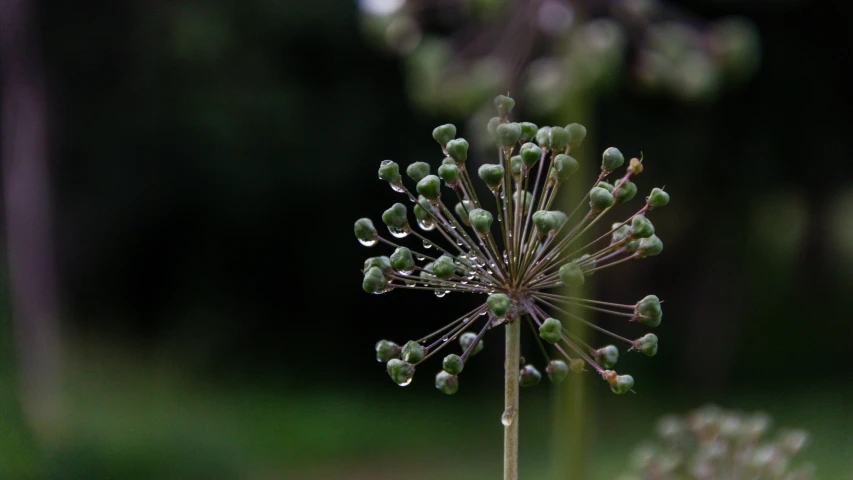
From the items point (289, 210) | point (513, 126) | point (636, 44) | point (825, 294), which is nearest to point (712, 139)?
point (825, 294)

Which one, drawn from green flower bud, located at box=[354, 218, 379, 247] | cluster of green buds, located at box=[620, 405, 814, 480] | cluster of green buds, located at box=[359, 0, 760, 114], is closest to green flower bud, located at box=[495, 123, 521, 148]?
green flower bud, located at box=[354, 218, 379, 247]

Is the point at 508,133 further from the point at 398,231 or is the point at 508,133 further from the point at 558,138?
the point at 398,231

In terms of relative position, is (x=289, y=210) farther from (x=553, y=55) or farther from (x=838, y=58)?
(x=553, y=55)

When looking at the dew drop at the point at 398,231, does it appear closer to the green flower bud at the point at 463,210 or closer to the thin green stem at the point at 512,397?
the green flower bud at the point at 463,210

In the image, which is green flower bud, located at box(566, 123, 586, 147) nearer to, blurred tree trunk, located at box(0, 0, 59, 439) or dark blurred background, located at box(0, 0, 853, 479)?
dark blurred background, located at box(0, 0, 853, 479)

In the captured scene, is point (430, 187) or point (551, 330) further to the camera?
point (430, 187)

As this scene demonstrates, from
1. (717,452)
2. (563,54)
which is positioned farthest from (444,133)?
(563,54)
